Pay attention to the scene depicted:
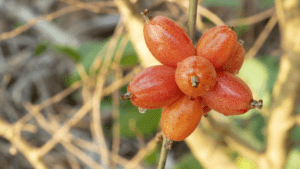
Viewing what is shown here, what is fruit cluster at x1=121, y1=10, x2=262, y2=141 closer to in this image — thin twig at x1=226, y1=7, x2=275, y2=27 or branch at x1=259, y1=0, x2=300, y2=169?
branch at x1=259, y1=0, x2=300, y2=169

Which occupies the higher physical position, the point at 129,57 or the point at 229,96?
the point at 129,57

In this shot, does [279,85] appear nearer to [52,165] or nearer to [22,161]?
[52,165]

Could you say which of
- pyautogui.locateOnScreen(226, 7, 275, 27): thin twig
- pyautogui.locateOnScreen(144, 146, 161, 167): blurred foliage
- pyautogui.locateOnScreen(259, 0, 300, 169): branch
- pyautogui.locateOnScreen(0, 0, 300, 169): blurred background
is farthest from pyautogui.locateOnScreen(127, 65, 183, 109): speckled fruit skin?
pyautogui.locateOnScreen(144, 146, 161, 167): blurred foliage

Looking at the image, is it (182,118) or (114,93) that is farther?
(114,93)

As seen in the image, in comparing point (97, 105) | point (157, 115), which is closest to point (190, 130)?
point (97, 105)

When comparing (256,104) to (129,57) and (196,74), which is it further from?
(129,57)

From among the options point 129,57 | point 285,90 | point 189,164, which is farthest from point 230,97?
point 189,164
